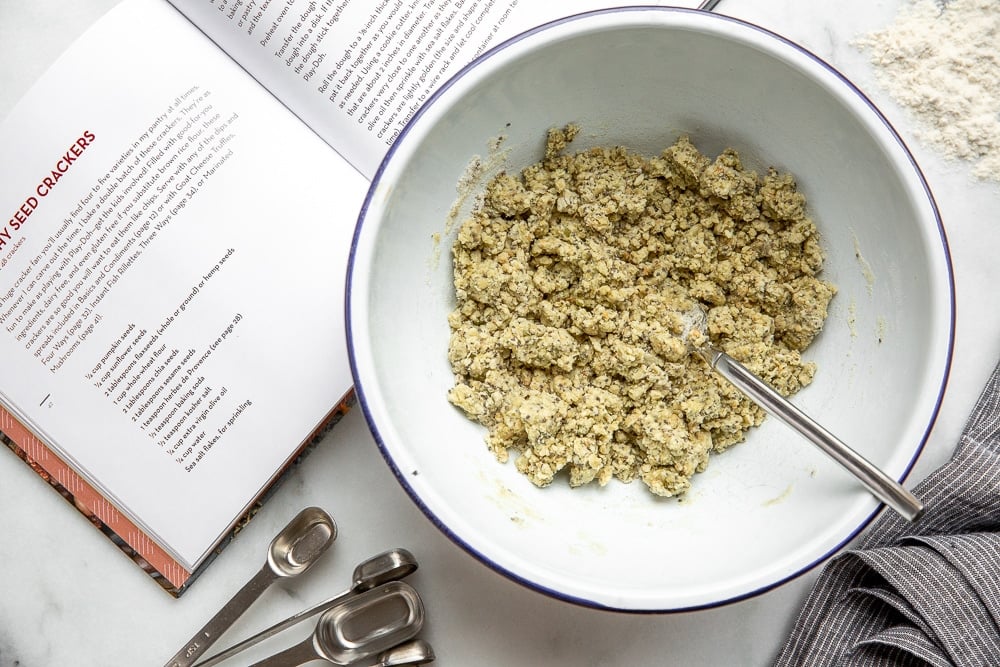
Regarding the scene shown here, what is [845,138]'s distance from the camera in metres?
0.88

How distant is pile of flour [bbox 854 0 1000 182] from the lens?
3.52ft

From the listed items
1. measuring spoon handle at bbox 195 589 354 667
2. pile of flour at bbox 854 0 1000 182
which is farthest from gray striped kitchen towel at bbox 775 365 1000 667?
measuring spoon handle at bbox 195 589 354 667

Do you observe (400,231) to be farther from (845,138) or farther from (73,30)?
(73,30)

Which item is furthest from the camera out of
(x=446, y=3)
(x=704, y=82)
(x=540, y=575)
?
(x=446, y=3)

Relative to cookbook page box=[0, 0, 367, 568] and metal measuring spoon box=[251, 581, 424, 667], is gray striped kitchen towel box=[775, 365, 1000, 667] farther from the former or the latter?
cookbook page box=[0, 0, 367, 568]

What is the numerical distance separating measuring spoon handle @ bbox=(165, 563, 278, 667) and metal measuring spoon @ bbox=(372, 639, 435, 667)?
189 mm

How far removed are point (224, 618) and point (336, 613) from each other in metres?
0.16

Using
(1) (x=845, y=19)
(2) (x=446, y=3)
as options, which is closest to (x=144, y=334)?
(2) (x=446, y=3)

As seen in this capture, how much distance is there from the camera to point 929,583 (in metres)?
1.00

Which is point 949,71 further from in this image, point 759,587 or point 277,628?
point 277,628

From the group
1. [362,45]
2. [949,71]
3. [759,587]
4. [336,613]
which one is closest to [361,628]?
[336,613]

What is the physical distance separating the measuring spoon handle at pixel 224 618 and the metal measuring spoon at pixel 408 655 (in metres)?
0.19

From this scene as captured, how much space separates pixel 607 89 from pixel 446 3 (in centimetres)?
28

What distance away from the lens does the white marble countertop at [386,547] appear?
1.09 m
